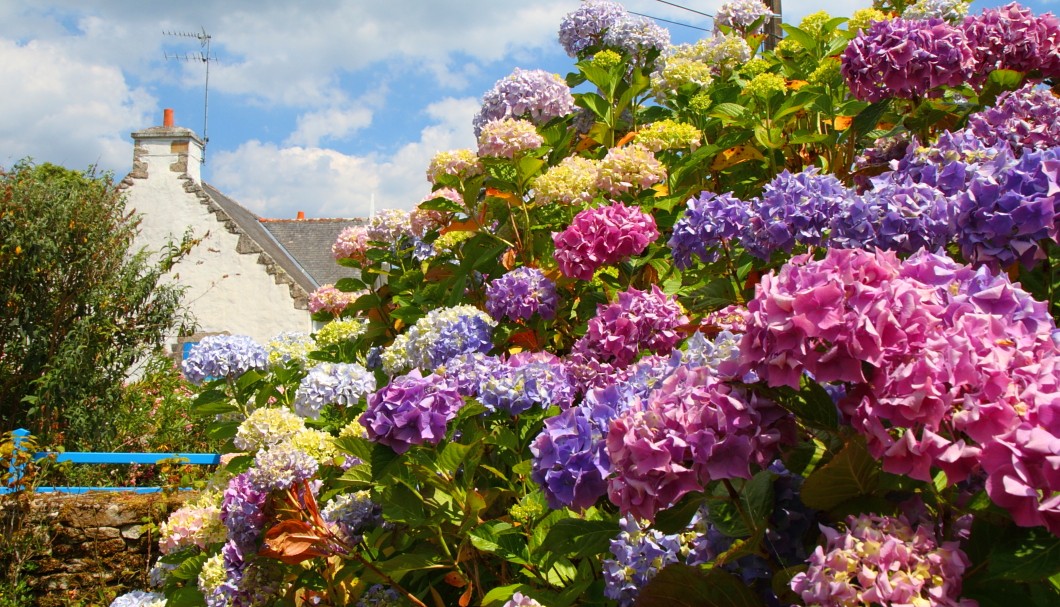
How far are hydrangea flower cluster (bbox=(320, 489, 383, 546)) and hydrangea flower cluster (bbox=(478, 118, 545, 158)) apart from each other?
3.75 feet

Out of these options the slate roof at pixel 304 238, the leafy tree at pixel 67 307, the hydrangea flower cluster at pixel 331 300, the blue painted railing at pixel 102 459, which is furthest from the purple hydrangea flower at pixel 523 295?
the slate roof at pixel 304 238

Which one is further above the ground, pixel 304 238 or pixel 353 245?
pixel 353 245

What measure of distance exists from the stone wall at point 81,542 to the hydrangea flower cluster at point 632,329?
474 cm

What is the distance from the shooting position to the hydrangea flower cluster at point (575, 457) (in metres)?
1.25

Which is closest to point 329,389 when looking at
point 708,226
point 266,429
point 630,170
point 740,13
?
point 266,429

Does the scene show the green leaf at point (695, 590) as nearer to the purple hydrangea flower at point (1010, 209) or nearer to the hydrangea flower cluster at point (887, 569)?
the hydrangea flower cluster at point (887, 569)

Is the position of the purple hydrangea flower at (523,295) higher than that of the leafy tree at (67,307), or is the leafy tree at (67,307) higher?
the purple hydrangea flower at (523,295)

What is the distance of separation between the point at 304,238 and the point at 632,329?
69.9ft

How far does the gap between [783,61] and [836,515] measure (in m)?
2.59

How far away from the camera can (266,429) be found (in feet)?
7.93

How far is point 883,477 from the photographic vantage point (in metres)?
1.06

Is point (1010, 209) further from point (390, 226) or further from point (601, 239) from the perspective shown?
point (390, 226)

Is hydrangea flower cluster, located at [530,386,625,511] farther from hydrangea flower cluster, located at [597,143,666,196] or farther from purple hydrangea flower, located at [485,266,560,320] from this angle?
hydrangea flower cluster, located at [597,143,666,196]

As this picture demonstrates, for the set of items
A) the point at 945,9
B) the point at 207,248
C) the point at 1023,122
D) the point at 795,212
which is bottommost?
the point at 207,248
